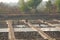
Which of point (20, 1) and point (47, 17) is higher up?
point (20, 1)

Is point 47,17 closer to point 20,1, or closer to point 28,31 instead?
point 20,1

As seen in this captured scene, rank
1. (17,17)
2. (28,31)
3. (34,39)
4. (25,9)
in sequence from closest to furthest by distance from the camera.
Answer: (34,39)
(28,31)
(17,17)
(25,9)

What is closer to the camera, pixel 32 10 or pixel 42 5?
pixel 32 10

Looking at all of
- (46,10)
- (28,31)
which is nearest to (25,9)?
(46,10)

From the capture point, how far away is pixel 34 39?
4.34 m

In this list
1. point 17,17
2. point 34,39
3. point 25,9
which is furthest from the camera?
point 25,9

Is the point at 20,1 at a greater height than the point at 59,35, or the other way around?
the point at 20,1

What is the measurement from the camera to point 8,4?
41.1ft

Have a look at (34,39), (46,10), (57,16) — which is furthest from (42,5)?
(34,39)

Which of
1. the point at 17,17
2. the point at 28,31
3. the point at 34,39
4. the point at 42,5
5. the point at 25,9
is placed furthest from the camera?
the point at 42,5

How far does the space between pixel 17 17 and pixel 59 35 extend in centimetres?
481

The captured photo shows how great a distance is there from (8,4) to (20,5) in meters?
1.38

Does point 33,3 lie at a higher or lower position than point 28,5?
higher

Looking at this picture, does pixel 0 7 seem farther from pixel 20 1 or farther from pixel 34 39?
pixel 34 39
